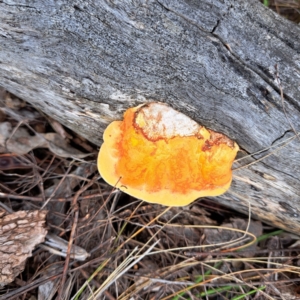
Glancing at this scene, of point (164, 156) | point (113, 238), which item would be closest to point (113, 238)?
point (113, 238)

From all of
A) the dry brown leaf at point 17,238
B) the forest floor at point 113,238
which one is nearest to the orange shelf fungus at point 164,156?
the forest floor at point 113,238

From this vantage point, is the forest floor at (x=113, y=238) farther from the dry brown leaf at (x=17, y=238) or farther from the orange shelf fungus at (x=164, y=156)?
the orange shelf fungus at (x=164, y=156)

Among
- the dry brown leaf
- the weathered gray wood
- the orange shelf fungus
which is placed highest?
the weathered gray wood

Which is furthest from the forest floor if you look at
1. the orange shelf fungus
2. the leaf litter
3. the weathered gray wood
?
the weathered gray wood

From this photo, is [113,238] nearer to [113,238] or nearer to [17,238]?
[113,238]

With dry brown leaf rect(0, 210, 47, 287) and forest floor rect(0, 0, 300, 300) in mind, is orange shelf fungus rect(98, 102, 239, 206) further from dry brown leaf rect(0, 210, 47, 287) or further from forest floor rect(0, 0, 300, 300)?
dry brown leaf rect(0, 210, 47, 287)

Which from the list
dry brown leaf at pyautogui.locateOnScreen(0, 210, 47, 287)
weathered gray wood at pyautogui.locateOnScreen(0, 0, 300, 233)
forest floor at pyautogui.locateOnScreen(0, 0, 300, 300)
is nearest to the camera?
weathered gray wood at pyautogui.locateOnScreen(0, 0, 300, 233)

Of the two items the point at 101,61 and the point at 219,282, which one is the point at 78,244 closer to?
the point at 219,282
